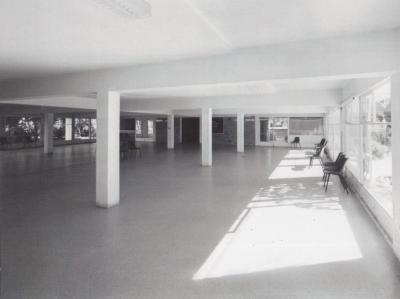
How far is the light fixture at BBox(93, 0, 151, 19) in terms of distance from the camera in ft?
7.56

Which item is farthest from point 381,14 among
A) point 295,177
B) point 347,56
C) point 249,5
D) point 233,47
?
point 295,177

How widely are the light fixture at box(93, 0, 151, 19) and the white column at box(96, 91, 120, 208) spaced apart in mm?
2936

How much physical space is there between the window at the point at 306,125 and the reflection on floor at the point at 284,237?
15.0 m

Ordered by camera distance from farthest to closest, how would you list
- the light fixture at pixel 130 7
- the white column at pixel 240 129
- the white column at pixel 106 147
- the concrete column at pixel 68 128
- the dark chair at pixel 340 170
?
1. the concrete column at pixel 68 128
2. the white column at pixel 240 129
3. the dark chair at pixel 340 170
4. the white column at pixel 106 147
5. the light fixture at pixel 130 7

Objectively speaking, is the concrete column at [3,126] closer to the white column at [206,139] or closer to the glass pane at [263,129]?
the white column at [206,139]

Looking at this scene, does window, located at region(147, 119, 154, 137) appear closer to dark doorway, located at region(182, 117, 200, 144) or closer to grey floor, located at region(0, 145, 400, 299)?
dark doorway, located at region(182, 117, 200, 144)

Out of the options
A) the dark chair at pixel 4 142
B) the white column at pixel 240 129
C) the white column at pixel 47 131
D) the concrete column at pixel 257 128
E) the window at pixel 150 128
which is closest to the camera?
the white column at pixel 47 131

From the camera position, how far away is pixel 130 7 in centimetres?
239

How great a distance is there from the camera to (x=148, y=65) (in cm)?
474

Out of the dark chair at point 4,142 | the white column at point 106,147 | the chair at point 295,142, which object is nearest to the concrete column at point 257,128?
the chair at point 295,142

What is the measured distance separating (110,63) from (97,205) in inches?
98.6

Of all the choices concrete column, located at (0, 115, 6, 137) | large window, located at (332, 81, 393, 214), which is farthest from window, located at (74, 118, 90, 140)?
large window, located at (332, 81, 393, 214)

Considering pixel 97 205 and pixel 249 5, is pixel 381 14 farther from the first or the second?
pixel 97 205

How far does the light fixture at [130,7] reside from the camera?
2.30 metres
